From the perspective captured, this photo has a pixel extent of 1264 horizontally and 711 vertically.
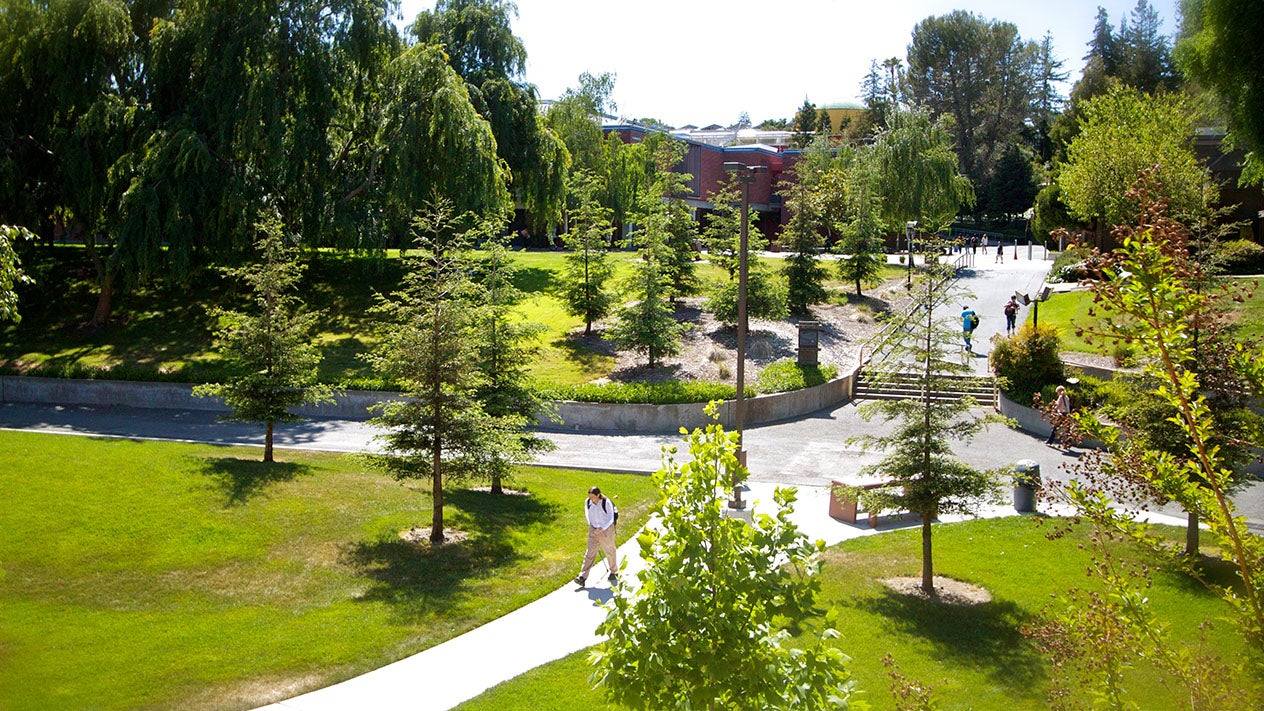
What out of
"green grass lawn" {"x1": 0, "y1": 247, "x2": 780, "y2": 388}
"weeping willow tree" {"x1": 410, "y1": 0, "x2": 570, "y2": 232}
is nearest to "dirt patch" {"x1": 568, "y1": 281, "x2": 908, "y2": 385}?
"green grass lawn" {"x1": 0, "y1": 247, "x2": 780, "y2": 388}

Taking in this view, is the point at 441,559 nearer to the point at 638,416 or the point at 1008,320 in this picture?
the point at 638,416

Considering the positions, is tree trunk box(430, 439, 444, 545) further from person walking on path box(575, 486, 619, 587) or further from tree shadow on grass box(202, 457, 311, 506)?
tree shadow on grass box(202, 457, 311, 506)

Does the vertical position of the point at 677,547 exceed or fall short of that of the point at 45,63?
it falls short

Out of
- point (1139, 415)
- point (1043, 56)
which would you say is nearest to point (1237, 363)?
point (1139, 415)

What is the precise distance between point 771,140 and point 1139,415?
69791mm

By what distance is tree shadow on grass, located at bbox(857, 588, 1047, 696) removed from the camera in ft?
38.3

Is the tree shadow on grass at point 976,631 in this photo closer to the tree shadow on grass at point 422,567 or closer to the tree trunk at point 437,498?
the tree shadow on grass at point 422,567

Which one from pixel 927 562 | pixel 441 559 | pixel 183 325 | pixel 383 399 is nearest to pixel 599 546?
pixel 441 559

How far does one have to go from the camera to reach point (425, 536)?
633 inches

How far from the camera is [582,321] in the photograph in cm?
3300

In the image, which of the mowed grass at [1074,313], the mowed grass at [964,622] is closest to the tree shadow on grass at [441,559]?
the mowed grass at [964,622]

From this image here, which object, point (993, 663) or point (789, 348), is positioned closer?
point (993, 663)

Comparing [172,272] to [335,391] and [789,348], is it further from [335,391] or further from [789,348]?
[789,348]

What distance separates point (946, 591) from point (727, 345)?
654 inches
